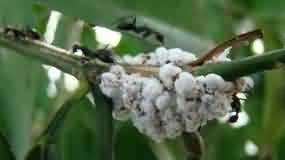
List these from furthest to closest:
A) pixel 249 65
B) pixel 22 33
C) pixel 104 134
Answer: pixel 22 33 < pixel 104 134 < pixel 249 65

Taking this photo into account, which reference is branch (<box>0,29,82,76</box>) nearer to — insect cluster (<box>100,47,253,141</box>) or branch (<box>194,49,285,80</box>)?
insect cluster (<box>100,47,253,141</box>)

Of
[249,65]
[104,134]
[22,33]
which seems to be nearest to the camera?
[249,65]

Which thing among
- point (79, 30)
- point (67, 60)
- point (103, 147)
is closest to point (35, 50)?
point (67, 60)

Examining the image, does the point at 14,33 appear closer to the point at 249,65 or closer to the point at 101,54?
the point at 101,54

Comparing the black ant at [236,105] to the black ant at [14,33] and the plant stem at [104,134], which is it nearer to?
the plant stem at [104,134]

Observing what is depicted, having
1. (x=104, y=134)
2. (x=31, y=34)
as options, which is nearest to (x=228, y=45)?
(x=104, y=134)

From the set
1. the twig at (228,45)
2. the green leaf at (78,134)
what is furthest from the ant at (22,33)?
the twig at (228,45)

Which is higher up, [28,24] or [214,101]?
[28,24]

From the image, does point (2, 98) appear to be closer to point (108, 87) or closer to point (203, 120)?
point (108, 87)
